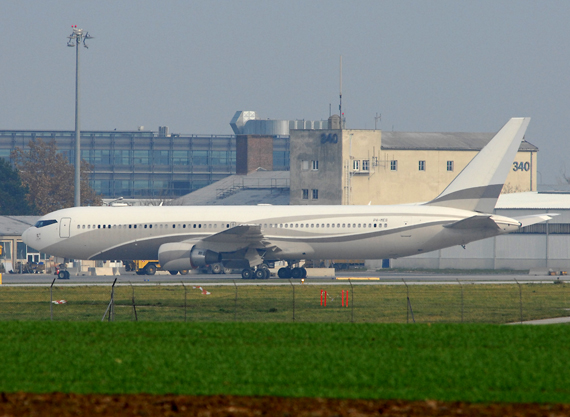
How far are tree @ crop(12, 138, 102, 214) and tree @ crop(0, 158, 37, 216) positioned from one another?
540cm

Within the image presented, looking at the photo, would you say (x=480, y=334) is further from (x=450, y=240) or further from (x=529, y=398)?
(x=450, y=240)

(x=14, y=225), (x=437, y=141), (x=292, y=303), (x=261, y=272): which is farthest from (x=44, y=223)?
(x=437, y=141)

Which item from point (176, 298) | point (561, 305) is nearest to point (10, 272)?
point (176, 298)

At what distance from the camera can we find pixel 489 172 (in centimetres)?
4572

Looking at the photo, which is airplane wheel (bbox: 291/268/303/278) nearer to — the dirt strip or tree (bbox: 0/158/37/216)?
the dirt strip

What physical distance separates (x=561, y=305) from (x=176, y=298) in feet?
48.4

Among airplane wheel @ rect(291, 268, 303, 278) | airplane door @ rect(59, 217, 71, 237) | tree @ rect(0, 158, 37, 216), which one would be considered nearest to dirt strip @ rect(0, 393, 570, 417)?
airplane wheel @ rect(291, 268, 303, 278)

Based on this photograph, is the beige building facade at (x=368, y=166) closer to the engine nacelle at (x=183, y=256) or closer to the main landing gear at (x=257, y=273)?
the main landing gear at (x=257, y=273)

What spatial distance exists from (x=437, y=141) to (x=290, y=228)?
166 feet

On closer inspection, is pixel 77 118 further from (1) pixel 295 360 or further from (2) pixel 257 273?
(1) pixel 295 360

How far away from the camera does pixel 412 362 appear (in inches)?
642

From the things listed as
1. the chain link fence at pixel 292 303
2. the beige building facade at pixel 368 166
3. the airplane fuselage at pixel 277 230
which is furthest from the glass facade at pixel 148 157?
the chain link fence at pixel 292 303

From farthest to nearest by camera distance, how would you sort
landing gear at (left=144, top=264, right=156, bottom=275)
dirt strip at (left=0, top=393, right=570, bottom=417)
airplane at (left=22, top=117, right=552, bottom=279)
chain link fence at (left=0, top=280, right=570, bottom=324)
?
landing gear at (left=144, top=264, right=156, bottom=275), airplane at (left=22, top=117, right=552, bottom=279), chain link fence at (left=0, top=280, right=570, bottom=324), dirt strip at (left=0, top=393, right=570, bottom=417)

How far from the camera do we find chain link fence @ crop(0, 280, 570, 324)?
27.1 m
